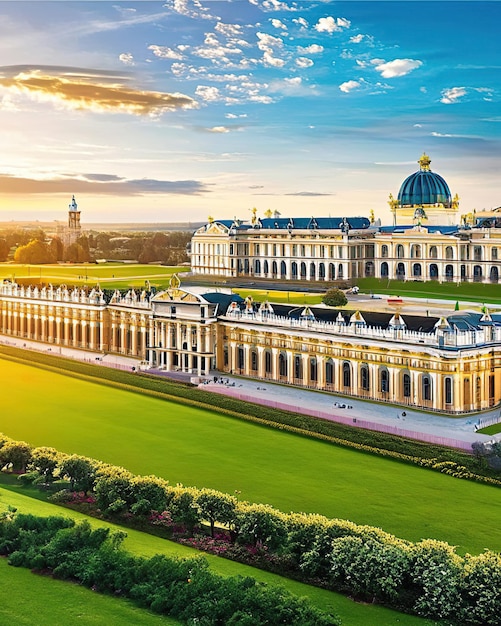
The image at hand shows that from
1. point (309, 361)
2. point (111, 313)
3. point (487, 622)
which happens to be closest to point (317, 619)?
point (487, 622)

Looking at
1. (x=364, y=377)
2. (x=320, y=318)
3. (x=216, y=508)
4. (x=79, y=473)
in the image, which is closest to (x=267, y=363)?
(x=320, y=318)

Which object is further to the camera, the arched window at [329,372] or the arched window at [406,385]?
the arched window at [329,372]

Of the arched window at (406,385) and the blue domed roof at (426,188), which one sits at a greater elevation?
the blue domed roof at (426,188)

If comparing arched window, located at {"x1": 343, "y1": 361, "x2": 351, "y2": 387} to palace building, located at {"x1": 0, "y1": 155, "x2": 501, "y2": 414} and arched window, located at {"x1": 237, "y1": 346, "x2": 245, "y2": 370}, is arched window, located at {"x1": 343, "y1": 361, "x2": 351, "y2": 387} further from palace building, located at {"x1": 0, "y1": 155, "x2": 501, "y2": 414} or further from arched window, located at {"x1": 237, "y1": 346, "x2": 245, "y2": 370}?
arched window, located at {"x1": 237, "y1": 346, "x2": 245, "y2": 370}

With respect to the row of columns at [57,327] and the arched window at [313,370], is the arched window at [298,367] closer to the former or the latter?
the arched window at [313,370]

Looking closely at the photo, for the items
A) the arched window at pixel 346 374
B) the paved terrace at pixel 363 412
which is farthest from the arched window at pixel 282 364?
the arched window at pixel 346 374

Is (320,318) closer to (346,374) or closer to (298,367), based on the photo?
(298,367)

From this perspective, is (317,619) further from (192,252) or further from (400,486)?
(192,252)
